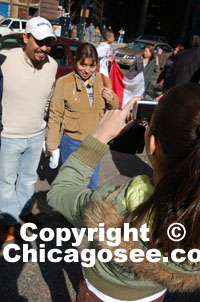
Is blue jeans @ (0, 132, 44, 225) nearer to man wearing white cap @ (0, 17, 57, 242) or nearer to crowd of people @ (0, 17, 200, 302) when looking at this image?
man wearing white cap @ (0, 17, 57, 242)

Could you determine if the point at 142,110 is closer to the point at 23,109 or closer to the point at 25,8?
the point at 23,109

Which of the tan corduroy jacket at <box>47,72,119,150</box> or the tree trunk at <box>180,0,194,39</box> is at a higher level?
the tree trunk at <box>180,0,194,39</box>

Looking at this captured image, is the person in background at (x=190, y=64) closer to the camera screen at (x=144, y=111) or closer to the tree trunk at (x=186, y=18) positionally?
the camera screen at (x=144, y=111)

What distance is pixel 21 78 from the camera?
256cm

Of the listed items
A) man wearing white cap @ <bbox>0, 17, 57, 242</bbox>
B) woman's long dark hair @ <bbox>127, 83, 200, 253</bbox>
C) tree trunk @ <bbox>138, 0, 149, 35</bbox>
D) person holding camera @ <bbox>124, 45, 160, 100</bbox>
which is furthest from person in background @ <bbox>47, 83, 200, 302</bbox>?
tree trunk @ <bbox>138, 0, 149, 35</bbox>

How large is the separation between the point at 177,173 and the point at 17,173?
2.31 meters

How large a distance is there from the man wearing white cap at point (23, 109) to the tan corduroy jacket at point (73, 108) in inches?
7.6

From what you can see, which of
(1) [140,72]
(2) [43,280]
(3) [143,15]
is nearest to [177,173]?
(2) [43,280]

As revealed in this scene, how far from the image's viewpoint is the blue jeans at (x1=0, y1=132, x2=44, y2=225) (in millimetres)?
2701

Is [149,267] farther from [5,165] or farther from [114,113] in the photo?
[5,165]

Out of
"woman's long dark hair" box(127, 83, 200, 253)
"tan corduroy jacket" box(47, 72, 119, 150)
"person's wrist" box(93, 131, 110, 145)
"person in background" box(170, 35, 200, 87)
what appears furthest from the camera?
"person in background" box(170, 35, 200, 87)

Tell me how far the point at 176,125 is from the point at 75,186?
0.46 metres

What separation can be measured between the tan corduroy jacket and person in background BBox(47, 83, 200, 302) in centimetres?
190

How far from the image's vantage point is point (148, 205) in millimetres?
1030
